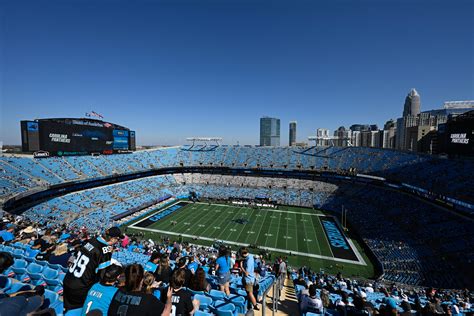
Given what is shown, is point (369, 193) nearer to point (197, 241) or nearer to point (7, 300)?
point (197, 241)

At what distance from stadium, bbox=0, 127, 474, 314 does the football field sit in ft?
0.50

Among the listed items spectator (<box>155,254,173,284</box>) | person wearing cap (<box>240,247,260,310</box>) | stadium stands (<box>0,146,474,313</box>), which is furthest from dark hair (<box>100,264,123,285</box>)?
person wearing cap (<box>240,247,260,310</box>)

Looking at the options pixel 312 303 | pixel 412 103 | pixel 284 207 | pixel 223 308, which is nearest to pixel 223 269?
pixel 223 308

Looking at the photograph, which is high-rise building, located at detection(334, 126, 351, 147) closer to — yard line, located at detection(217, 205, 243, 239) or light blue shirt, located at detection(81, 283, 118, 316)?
yard line, located at detection(217, 205, 243, 239)

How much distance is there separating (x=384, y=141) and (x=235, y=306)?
15069cm

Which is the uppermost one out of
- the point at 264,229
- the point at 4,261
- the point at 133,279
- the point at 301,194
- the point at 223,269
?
the point at 133,279

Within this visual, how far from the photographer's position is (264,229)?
30234mm

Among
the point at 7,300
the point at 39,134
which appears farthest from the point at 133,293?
the point at 39,134

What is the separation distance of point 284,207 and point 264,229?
11656 millimetres

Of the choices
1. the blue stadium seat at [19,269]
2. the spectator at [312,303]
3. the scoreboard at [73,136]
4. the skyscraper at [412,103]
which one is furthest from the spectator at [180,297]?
the skyscraper at [412,103]

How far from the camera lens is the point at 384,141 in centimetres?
12738

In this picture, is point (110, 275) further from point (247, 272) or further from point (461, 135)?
point (461, 135)

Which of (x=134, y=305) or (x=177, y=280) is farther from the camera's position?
(x=177, y=280)

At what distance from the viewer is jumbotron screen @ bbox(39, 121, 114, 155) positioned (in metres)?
33.0
